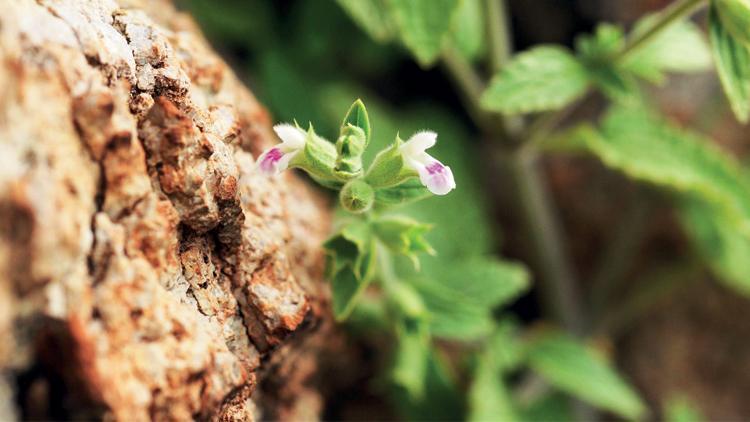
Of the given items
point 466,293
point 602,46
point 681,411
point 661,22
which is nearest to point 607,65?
point 602,46

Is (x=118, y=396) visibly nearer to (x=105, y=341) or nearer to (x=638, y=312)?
(x=105, y=341)

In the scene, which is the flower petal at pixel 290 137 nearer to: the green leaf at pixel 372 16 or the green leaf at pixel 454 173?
the green leaf at pixel 372 16

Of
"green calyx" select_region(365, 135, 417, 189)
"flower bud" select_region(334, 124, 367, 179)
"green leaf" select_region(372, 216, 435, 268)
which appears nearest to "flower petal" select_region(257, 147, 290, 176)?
"flower bud" select_region(334, 124, 367, 179)

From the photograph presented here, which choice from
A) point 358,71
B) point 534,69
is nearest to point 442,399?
point 534,69

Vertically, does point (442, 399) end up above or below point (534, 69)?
below

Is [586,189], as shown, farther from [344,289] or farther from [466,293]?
[344,289]

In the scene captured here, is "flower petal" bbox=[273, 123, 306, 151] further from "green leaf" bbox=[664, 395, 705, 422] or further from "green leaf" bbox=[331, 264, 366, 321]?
"green leaf" bbox=[664, 395, 705, 422]
